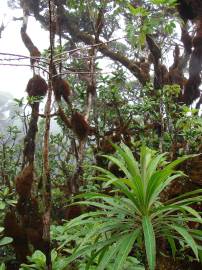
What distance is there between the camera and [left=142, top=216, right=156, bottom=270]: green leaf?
5.80 feet

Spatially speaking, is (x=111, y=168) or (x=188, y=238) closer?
(x=188, y=238)

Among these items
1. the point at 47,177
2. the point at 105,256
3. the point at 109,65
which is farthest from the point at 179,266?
the point at 109,65

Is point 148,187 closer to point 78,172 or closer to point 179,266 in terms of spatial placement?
point 179,266

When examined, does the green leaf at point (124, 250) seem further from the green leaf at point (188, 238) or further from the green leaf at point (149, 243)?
the green leaf at point (188, 238)

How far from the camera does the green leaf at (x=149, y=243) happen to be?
5.80ft

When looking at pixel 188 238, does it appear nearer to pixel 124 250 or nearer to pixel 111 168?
pixel 124 250

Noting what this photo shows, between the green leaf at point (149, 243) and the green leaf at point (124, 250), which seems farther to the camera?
the green leaf at point (124, 250)

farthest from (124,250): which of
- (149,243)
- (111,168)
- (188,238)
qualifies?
(111,168)

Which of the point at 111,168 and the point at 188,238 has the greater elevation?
the point at 111,168

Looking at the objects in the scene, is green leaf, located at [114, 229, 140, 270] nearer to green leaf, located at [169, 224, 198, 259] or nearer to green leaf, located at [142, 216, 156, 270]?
green leaf, located at [142, 216, 156, 270]

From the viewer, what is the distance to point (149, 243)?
5.97 ft

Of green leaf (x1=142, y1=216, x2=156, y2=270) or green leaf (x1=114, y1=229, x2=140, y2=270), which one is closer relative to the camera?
green leaf (x1=142, y1=216, x2=156, y2=270)

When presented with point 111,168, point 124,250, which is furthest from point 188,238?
point 111,168

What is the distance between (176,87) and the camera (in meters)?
6.02
